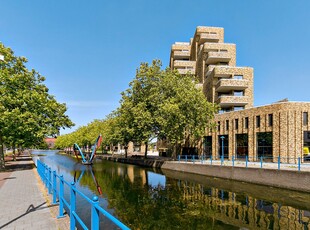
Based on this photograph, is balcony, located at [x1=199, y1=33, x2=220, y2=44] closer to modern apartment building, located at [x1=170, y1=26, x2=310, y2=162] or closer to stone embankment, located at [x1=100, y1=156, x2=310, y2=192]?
modern apartment building, located at [x1=170, y1=26, x2=310, y2=162]

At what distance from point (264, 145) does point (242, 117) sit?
518cm

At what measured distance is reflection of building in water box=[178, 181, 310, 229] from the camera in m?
10.2

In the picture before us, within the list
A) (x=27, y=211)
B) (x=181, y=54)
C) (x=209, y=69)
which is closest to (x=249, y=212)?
(x=27, y=211)

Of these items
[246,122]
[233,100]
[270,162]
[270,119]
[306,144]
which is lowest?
[270,162]

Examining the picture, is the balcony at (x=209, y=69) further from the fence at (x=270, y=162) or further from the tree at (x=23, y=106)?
the tree at (x=23, y=106)

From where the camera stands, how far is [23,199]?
31.7ft

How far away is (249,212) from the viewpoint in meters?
11.7

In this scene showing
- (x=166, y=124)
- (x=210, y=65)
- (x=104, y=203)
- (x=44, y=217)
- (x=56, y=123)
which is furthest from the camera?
(x=210, y=65)

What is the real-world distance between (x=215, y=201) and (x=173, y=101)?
58.3 ft

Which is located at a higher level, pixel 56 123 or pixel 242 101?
pixel 242 101

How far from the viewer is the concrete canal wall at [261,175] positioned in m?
16.7

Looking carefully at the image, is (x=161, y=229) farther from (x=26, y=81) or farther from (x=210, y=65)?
(x=210, y=65)

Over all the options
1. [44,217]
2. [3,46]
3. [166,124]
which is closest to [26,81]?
[3,46]

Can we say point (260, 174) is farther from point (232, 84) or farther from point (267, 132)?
point (232, 84)
